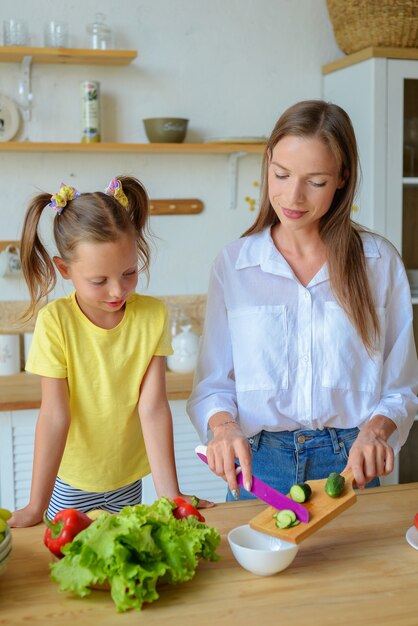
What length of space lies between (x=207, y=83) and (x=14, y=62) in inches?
28.5

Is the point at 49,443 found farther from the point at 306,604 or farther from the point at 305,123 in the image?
the point at 305,123

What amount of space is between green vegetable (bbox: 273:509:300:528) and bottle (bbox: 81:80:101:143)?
6.46 feet

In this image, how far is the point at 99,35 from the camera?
2.92 metres

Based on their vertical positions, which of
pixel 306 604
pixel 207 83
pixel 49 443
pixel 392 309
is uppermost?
pixel 207 83

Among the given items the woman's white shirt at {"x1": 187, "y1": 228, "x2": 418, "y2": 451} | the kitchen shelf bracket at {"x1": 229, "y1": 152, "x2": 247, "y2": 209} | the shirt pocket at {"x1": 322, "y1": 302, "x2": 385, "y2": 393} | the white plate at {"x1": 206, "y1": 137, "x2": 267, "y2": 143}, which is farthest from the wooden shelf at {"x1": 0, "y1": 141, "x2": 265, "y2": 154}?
the shirt pocket at {"x1": 322, "y1": 302, "x2": 385, "y2": 393}

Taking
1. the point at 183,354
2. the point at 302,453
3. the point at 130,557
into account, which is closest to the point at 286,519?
the point at 130,557

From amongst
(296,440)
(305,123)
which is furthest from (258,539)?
(305,123)

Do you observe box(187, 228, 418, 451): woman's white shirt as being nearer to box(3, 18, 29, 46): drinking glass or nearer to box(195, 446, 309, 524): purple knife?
box(195, 446, 309, 524): purple knife

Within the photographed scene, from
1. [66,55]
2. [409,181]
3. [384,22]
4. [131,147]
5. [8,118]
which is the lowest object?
[409,181]

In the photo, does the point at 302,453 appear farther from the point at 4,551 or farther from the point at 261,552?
the point at 4,551

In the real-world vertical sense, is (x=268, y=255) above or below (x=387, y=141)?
below

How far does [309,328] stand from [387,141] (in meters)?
1.55

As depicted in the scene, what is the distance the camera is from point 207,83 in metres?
3.16

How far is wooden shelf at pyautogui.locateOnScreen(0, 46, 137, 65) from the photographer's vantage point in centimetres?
278
